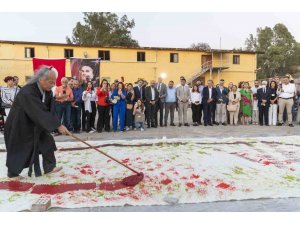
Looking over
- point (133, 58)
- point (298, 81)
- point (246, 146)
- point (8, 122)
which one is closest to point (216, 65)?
point (133, 58)

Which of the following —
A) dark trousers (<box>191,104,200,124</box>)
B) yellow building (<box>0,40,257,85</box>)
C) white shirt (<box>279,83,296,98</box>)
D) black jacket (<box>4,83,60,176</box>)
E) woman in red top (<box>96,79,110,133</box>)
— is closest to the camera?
black jacket (<box>4,83,60,176</box>)

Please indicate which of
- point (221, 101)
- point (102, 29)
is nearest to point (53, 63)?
point (221, 101)

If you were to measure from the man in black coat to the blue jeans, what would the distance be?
4.27 m

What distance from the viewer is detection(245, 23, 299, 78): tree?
48581mm

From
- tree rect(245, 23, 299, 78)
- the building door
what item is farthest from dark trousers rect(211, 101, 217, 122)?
tree rect(245, 23, 299, 78)

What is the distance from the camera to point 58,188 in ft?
13.2

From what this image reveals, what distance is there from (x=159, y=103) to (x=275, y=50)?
42.8 meters

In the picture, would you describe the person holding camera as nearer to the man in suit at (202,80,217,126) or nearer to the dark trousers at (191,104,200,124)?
the dark trousers at (191,104,200,124)

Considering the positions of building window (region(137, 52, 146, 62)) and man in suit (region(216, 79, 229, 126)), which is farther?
building window (region(137, 52, 146, 62))

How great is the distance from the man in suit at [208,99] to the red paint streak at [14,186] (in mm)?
7614

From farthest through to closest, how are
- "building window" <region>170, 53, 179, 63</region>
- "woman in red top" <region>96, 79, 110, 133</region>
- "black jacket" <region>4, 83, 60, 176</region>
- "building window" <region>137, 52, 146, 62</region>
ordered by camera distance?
"building window" <region>170, 53, 179, 63</region>, "building window" <region>137, 52, 146, 62</region>, "woman in red top" <region>96, 79, 110, 133</region>, "black jacket" <region>4, 83, 60, 176</region>

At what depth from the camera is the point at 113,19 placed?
44094 mm

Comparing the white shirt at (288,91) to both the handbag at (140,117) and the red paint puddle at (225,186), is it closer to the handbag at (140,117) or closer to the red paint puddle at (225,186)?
the handbag at (140,117)

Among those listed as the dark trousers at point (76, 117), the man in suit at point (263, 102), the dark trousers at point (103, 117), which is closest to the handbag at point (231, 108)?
the man in suit at point (263, 102)
